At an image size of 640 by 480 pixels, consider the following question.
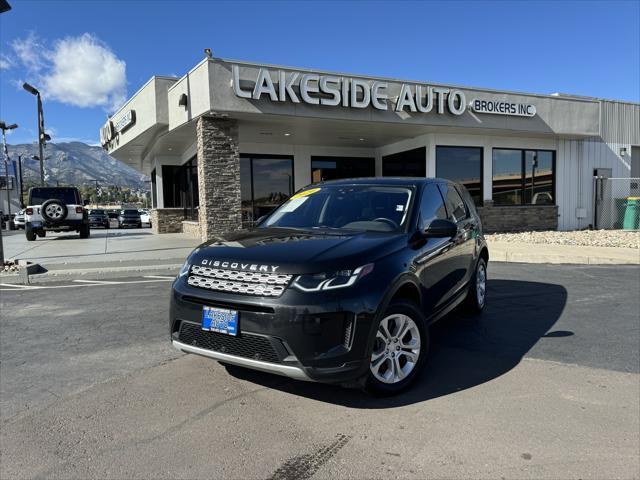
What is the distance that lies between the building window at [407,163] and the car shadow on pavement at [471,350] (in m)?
11.4

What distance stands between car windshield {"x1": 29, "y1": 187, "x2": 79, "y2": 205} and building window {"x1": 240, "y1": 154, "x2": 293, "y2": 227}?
7.02m

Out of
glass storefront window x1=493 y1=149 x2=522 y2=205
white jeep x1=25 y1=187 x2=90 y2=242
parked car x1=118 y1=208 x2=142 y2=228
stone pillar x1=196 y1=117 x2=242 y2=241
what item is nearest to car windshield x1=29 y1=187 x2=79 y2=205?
white jeep x1=25 y1=187 x2=90 y2=242

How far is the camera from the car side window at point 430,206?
4.47 metres

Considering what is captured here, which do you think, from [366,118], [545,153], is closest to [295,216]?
[366,118]

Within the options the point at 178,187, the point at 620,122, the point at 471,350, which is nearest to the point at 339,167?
the point at 178,187

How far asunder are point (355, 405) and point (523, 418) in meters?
1.21

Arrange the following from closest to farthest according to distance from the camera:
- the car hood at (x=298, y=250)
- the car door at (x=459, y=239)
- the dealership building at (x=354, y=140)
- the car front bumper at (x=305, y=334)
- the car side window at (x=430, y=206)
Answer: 1. the car front bumper at (x=305, y=334)
2. the car hood at (x=298, y=250)
3. the car side window at (x=430, y=206)
4. the car door at (x=459, y=239)
5. the dealership building at (x=354, y=140)

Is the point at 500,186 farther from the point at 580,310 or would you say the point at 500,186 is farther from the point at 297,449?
the point at 297,449

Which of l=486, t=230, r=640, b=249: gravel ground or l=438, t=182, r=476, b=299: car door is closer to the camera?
l=438, t=182, r=476, b=299: car door

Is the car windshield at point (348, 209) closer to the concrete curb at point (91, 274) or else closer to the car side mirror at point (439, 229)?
the car side mirror at point (439, 229)

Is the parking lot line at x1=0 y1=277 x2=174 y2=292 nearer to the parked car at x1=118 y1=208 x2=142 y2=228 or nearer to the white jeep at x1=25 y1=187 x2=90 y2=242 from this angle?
the white jeep at x1=25 y1=187 x2=90 y2=242

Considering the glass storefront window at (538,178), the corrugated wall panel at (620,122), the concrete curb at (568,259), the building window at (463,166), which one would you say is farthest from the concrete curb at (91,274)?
the corrugated wall panel at (620,122)

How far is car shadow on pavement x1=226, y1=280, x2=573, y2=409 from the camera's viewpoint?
12.3 ft

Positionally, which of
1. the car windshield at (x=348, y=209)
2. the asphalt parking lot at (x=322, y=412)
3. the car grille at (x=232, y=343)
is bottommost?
the asphalt parking lot at (x=322, y=412)
